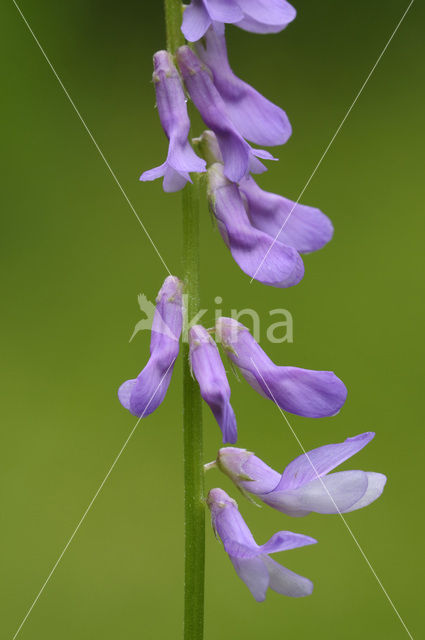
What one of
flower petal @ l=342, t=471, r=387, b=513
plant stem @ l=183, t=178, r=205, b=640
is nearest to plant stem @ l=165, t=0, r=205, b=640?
plant stem @ l=183, t=178, r=205, b=640

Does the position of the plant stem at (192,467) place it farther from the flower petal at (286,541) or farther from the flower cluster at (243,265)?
the flower petal at (286,541)

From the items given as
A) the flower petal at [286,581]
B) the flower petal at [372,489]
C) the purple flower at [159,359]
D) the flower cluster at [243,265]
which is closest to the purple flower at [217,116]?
the flower cluster at [243,265]

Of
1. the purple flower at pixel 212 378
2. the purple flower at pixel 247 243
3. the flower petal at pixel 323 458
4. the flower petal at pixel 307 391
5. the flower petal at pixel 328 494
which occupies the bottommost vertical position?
the flower petal at pixel 328 494

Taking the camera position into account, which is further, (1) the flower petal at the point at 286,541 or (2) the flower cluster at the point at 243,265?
(2) the flower cluster at the point at 243,265

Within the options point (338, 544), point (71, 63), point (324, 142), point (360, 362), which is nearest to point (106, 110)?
point (71, 63)

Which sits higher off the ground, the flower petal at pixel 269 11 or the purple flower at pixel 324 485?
the flower petal at pixel 269 11

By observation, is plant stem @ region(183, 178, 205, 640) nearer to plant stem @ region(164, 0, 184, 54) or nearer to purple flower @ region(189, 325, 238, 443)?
purple flower @ region(189, 325, 238, 443)
